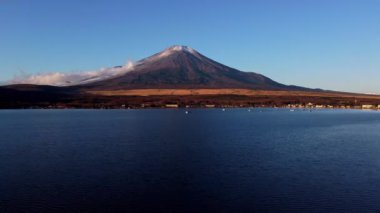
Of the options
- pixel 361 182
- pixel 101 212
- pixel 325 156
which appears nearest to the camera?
pixel 101 212

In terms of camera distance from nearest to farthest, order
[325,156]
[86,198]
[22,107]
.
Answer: [86,198], [325,156], [22,107]

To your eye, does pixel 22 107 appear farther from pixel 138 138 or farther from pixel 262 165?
pixel 262 165

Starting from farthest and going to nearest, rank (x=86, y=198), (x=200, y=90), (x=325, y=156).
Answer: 1. (x=200, y=90)
2. (x=325, y=156)
3. (x=86, y=198)

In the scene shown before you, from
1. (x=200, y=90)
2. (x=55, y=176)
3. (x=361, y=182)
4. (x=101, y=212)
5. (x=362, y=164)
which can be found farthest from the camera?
(x=200, y=90)

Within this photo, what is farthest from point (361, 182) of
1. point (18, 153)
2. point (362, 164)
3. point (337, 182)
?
point (18, 153)

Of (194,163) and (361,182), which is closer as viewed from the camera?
(361,182)

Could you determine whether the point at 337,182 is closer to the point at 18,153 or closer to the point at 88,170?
the point at 88,170

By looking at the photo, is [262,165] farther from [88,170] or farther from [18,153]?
[18,153]

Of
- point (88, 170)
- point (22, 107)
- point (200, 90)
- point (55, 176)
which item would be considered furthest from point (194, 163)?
point (200, 90)

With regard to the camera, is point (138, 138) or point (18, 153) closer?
point (18, 153)
